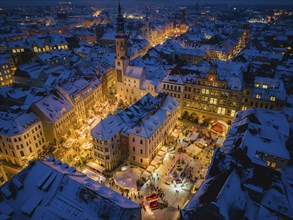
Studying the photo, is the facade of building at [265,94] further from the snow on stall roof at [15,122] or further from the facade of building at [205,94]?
the snow on stall roof at [15,122]

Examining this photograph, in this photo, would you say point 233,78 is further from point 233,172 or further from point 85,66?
point 85,66

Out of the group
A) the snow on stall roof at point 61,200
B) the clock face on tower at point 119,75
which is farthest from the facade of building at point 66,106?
the snow on stall roof at point 61,200

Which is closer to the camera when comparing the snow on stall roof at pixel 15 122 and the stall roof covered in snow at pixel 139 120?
the stall roof covered in snow at pixel 139 120

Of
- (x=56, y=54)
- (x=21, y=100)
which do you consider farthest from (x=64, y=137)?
(x=56, y=54)

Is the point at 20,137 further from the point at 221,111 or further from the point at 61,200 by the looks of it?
the point at 221,111

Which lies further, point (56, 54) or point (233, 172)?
point (56, 54)

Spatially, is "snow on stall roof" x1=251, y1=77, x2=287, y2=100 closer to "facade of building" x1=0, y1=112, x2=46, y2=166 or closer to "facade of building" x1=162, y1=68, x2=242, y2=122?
"facade of building" x1=162, y1=68, x2=242, y2=122

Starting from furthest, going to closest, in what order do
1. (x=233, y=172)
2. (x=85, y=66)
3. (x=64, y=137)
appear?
(x=85, y=66), (x=64, y=137), (x=233, y=172)
